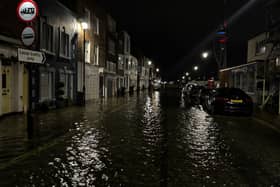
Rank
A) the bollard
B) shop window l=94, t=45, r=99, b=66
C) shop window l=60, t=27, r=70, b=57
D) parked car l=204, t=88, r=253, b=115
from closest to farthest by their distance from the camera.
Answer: the bollard, parked car l=204, t=88, r=253, b=115, shop window l=60, t=27, r=70, b=57, shop window l=94, t=45, r=99, b=66

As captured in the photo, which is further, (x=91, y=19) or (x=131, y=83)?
(x=131, y=83)

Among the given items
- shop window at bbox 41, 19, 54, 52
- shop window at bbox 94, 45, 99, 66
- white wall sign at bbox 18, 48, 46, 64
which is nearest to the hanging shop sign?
white wall sign at bbox 18, 48, 46, 64

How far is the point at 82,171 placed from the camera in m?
5.27

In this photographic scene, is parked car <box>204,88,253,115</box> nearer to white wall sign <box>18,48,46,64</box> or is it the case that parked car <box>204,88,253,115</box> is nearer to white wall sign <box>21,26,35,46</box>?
white wall sign <box>18,48,46,64</box>

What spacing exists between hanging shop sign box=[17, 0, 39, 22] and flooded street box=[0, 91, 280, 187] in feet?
12.7


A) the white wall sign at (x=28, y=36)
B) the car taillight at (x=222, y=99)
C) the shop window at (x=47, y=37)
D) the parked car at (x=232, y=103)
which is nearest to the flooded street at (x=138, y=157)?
the white wall sign at (x=28, y=36)

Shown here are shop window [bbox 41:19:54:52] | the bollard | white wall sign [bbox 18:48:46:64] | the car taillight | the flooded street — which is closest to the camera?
the flooded street

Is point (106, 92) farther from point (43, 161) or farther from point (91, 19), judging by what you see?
point (43, 161)

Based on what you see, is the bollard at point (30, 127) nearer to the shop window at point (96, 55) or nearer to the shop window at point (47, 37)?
the shop window at point (47, 37)

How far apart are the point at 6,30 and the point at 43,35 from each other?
12.1ft

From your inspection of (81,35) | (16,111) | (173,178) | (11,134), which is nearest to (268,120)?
(173,178)

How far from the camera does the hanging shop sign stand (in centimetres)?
798

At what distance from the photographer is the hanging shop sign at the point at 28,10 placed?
7984 millimetres

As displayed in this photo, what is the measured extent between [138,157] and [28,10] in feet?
18.9
